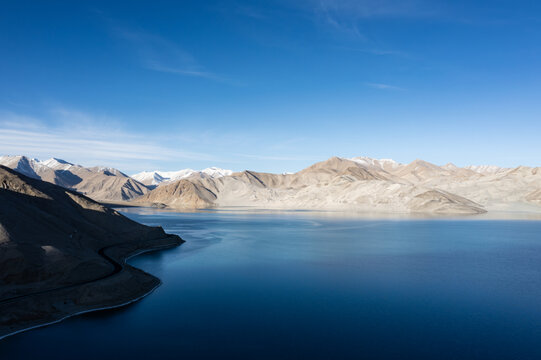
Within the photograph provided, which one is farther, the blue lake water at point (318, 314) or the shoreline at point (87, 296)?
the shoreline at point (87, 296)

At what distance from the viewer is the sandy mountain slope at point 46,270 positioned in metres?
22.2

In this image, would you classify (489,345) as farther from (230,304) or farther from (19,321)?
(19,321)

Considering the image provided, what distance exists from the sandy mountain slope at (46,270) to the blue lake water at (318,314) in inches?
78.1

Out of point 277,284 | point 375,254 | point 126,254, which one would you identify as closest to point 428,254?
point 375,254

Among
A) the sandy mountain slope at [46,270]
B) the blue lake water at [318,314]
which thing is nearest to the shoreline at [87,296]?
the sandy mountain slope at [46,270]

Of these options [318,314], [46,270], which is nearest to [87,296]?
[46,270]

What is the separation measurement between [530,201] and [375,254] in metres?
140

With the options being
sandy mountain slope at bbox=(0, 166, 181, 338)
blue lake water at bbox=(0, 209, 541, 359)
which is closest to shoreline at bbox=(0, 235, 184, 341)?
sandy mountain slope at bbox=(0, 166, 181, 338)

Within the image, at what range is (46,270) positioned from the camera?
2608 cm

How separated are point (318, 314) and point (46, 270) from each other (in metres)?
20.4

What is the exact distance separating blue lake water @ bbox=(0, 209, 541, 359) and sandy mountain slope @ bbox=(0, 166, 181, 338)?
1.98 meters

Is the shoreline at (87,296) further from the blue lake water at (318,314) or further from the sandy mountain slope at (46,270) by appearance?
the blue lake water at (318,314)

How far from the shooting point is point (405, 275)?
3238 centimetres

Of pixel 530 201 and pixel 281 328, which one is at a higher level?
pixel 530 201
